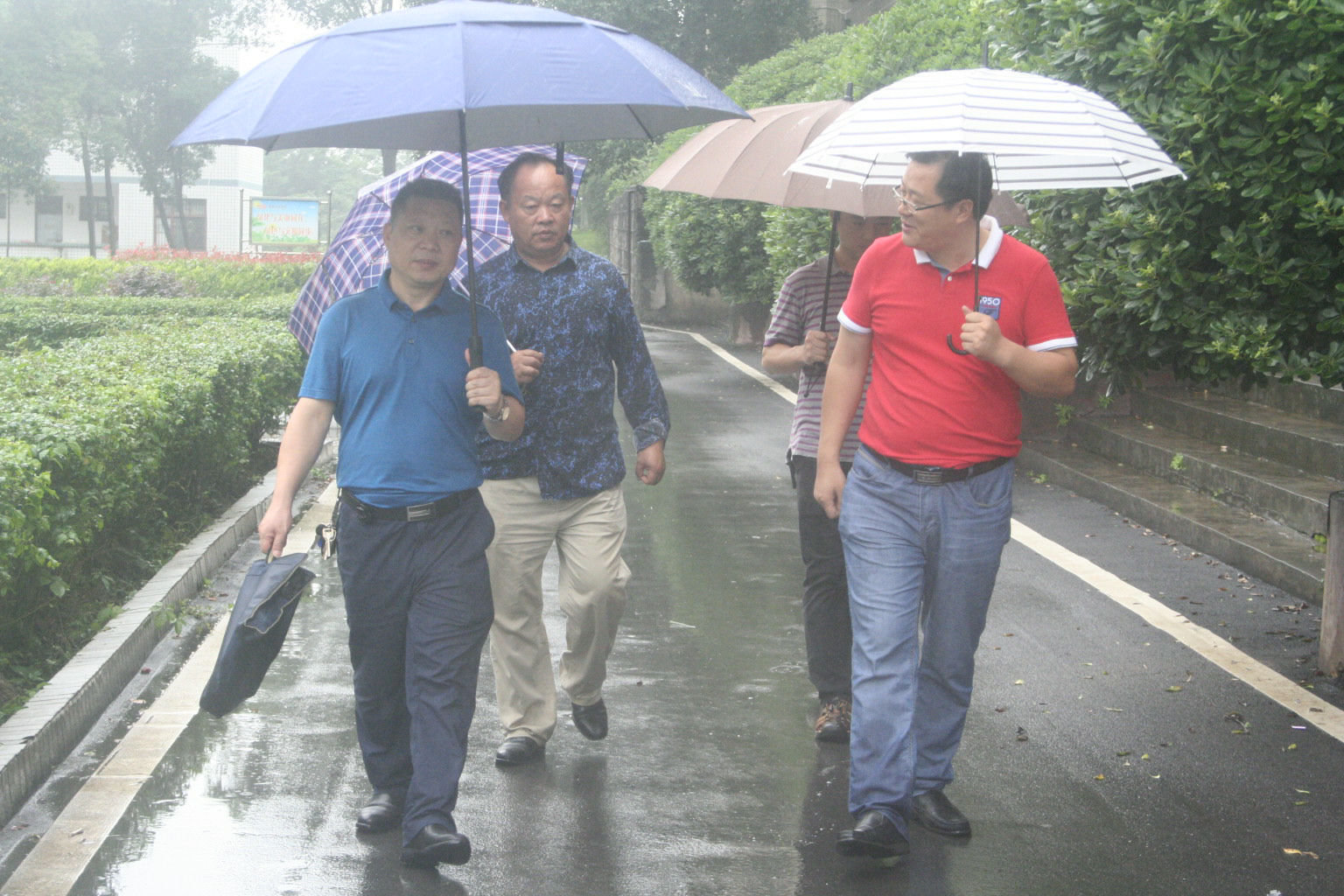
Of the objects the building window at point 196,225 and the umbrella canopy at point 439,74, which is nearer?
the umbrella canopy at point 439,74

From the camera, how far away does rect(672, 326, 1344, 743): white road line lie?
5410mm

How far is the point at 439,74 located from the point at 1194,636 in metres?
4.16

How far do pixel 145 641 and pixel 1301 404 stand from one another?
6764 millimetres

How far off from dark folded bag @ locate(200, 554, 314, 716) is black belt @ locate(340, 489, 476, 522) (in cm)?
22

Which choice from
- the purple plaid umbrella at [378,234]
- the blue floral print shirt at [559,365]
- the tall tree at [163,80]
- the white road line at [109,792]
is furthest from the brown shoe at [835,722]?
the tall tree at [163,80]

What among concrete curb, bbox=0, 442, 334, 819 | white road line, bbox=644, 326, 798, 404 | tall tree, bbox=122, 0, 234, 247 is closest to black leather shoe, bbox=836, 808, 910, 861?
concrete curb, bbox=0, 442, 334, 819

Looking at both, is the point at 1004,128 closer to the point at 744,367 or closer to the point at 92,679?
the point at 92,679

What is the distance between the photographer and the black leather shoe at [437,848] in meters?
3.92

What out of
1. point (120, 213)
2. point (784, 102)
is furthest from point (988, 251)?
point (120, 213)

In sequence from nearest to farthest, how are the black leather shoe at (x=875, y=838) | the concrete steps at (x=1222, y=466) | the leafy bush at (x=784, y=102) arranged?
the black leather shoe at (x=875, y=838) < the concrete steps at (x=1222, y=466) < the leafy bush at (x=784, y=102)

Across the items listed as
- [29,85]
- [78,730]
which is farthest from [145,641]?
[29,85]

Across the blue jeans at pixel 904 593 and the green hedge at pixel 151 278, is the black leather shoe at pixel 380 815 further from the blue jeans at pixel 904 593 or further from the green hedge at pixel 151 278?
the green hedge at pixel 151 278

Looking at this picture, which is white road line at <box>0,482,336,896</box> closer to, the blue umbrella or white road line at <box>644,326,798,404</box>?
the blue umbrella

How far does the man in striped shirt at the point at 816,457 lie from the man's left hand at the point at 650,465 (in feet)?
1.75
